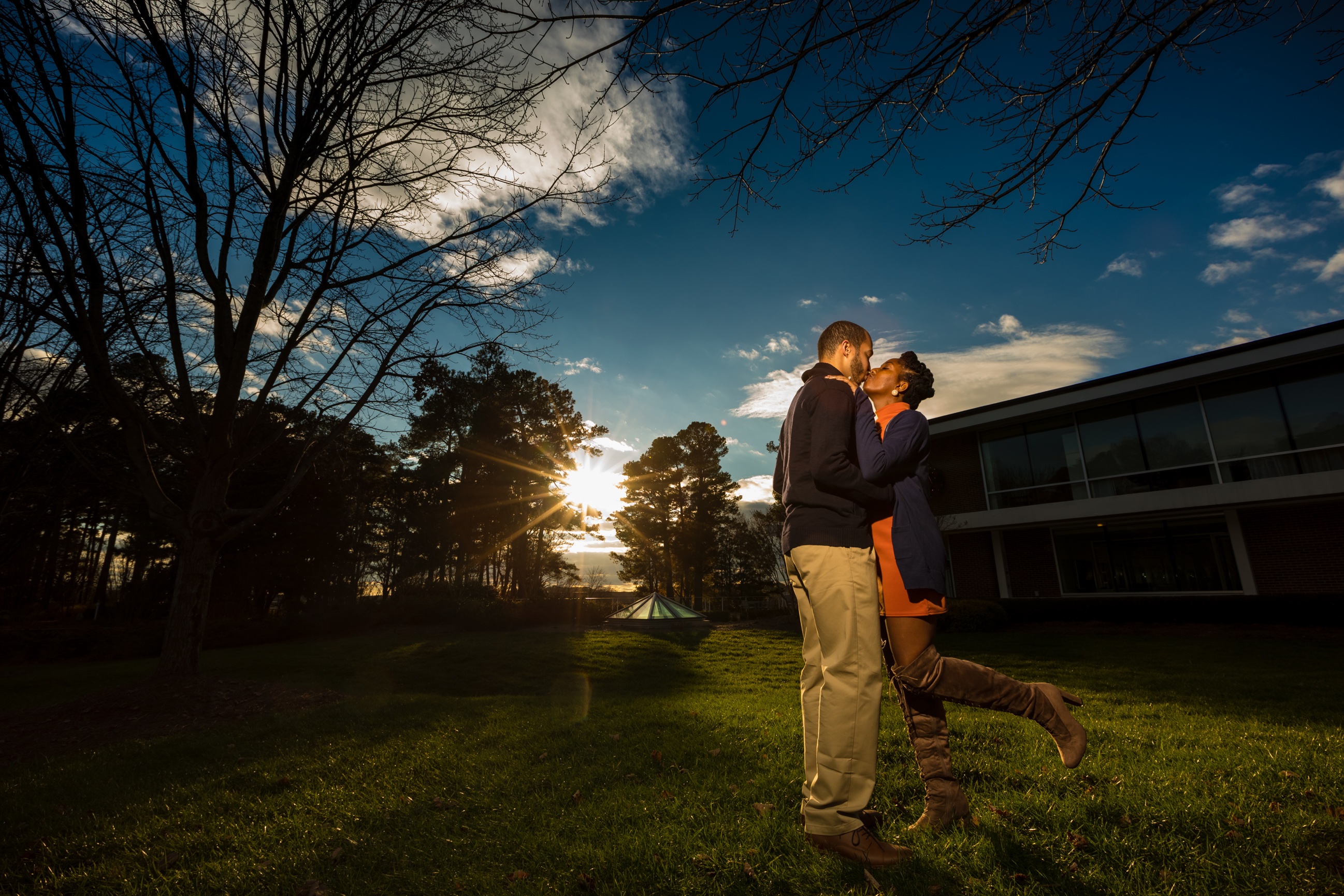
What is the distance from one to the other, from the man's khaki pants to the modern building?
537 inches

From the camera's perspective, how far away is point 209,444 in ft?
26.1

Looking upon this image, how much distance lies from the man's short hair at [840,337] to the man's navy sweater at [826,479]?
0.71 feet

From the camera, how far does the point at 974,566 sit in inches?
796

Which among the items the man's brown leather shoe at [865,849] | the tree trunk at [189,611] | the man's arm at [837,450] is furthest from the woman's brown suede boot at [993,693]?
the tree trunk at [189,611]

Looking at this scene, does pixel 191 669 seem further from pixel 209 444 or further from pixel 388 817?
pixel 388 817

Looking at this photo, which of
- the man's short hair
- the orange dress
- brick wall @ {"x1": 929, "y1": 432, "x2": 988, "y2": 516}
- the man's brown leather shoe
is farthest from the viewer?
brick wall @ {"x1": 929, "y1": 432, "x2": 988, "y2": 516}

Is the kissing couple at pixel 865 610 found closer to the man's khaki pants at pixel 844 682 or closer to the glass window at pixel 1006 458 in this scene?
the man's khaki pants at pixel 844 682

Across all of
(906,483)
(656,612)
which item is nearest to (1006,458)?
(656,612)

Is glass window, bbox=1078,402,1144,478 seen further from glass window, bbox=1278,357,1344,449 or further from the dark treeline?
the dark treeline

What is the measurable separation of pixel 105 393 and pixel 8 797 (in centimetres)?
495

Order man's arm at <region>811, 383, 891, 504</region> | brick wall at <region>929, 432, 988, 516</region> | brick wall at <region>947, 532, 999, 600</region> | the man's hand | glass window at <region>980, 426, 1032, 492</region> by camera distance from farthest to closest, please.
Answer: brick wall at <region>929, 432, 988, 516</region> → brick wall at <region>947, 532, 999, 600</region> → glass window at <region>980, 426, 1032, 492</region> → the man's hand → man's arm at <region>811, 383, 891, 504</region>

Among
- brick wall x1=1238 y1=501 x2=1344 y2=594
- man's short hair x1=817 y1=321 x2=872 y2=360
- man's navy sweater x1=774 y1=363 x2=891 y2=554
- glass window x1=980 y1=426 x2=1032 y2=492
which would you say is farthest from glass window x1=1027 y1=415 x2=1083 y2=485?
man's navy sweater x1=774 y1=363 x2=891 y2=554

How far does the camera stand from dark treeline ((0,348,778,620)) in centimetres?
2242

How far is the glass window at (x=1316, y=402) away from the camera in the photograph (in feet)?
46.8
